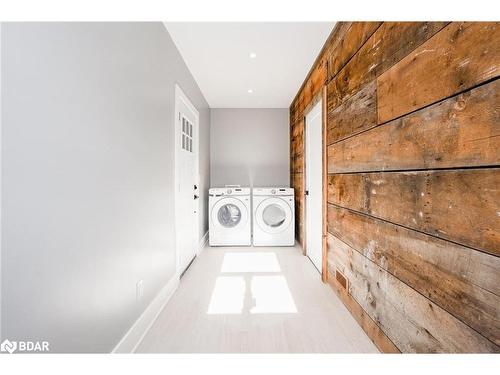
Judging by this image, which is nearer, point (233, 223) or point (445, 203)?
point (445, 203)

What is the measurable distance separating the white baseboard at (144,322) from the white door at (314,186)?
154cm

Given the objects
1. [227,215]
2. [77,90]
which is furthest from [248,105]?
[77,90]

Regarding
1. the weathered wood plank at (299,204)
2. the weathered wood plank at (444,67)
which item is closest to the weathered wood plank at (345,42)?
the weathered wood plank at (444,67)

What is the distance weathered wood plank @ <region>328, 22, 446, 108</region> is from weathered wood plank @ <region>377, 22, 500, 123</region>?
0.14ft

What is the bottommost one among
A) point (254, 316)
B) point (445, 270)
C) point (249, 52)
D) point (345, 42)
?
point (254, 316)

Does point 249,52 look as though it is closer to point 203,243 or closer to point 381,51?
point 381,51

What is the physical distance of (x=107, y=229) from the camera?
115cm

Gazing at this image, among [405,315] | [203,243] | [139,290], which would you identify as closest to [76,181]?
[139,290]

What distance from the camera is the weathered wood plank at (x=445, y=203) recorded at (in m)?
0.73

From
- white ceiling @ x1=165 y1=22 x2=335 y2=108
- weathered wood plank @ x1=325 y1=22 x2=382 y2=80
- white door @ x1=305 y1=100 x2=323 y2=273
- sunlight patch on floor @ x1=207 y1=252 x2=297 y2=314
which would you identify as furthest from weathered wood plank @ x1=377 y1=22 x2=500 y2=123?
sunlight patch on floor @ x1=207 y1=252 x2=297 y2=314

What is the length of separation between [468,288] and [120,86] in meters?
1.81

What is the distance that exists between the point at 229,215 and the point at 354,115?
250 centimetres

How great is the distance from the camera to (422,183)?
997 millimetres

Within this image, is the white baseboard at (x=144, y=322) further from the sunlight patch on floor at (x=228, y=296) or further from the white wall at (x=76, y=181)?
the sunlight patch on floor at (x=228, y=296)
